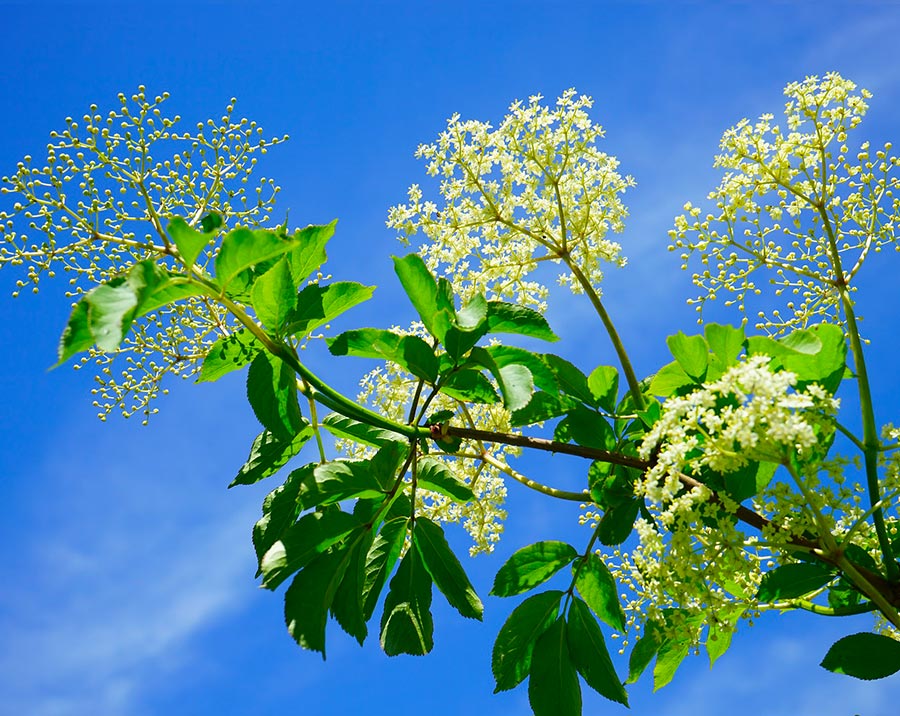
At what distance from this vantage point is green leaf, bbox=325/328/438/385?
2049 mm

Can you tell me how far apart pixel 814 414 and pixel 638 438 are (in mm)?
491

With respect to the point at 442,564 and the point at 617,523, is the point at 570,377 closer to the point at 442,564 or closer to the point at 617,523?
the point at 617,523

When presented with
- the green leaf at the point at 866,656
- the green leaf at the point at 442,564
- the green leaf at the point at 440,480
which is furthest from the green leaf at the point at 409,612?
the green leaf at the point at 866,656

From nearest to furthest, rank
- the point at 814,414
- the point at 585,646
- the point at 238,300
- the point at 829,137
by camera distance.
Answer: the point at 814,414, the point at 238,300, the point at 585,646, the point at 829,137

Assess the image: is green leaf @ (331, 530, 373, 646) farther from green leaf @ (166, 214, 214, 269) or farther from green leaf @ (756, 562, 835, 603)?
green leaf @ (756, 562, 835, 603)

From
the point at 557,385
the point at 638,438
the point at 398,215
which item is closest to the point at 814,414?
the point at 638,438

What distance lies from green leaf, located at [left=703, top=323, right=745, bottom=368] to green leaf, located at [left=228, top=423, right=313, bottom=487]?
1069 mm

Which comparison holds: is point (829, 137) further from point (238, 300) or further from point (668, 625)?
point (238, 300)

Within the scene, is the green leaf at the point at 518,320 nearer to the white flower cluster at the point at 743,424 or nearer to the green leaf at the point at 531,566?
the white flower cluster at the point at 743,424

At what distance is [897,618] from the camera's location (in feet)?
6.23

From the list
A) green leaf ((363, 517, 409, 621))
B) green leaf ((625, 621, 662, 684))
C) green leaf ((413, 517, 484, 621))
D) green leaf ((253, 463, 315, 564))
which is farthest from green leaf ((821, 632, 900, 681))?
green leaf ((253, 463, 315, 564))

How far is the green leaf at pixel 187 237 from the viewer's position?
1.73 m

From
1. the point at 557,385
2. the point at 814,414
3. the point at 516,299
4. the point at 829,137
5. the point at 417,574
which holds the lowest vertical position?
the point at 814,414

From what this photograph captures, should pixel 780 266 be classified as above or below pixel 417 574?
above
